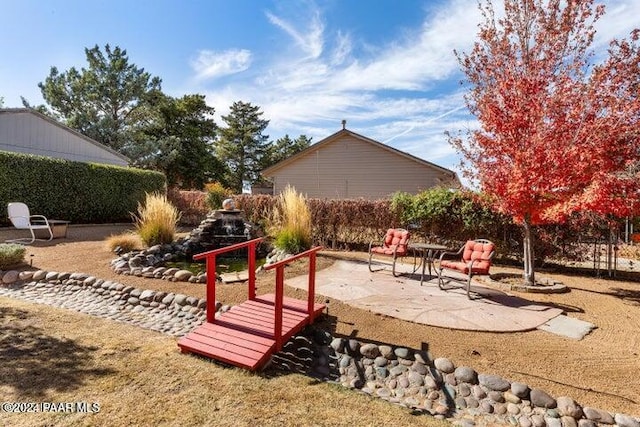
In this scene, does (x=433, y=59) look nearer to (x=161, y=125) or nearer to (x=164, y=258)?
(x=164, y=258)

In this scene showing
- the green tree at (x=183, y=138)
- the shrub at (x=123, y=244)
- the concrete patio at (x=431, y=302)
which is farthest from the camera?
the green tree at (x=183, y=138)

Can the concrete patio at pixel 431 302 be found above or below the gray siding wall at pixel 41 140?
below

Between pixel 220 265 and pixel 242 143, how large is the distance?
27.4m

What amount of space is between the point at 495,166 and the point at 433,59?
3286 millimetres

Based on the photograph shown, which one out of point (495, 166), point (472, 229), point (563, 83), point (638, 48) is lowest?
point (472, 229)

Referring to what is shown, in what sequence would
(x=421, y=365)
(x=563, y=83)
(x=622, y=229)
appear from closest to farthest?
(x=421, y=365) → (x=563, y=83) → (x=622, y=229)

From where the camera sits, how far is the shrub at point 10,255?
556cm

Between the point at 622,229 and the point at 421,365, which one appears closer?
the point at 421,365

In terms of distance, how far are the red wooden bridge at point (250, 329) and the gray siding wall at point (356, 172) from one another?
36.8 ft

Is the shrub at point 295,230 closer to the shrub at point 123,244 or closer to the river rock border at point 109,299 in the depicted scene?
the river rock border at point 109,299

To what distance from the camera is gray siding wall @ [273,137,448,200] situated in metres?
14.5

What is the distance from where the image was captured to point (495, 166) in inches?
226

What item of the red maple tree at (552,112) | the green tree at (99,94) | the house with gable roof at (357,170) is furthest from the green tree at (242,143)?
the red maple tree at (552,112)

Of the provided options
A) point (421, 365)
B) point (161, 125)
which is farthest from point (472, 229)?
point (161, 125)
